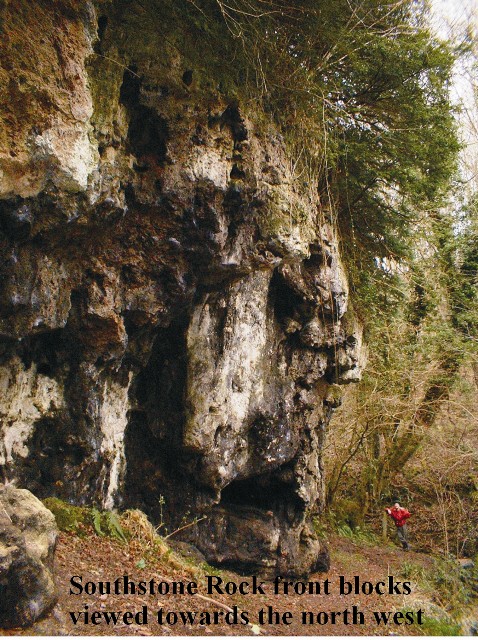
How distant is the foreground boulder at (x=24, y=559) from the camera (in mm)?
3424

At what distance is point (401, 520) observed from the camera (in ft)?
41.3

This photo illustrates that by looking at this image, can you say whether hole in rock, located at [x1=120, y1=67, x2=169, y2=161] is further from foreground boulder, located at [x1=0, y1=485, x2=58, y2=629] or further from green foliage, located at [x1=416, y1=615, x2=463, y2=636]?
green foliage, located at [x1=416, y1=615, x2=463, y2=636]

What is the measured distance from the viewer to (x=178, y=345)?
707cm

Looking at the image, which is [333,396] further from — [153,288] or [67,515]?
[67,515]

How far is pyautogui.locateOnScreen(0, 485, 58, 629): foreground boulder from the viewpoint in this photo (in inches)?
135

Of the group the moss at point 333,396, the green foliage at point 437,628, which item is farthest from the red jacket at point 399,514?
the green foliage at point 437,628

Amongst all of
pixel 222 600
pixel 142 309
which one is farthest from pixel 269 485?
pixel 142 309

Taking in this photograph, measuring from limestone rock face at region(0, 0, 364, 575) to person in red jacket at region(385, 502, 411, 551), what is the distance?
15.0 feet

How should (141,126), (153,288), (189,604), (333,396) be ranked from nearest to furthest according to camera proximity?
(189,604), (141,126), (153,288), (333,396)

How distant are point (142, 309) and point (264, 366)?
8.30ft

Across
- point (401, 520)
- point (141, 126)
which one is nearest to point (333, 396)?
point (401, 520)

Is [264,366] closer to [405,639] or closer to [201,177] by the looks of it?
Result: [201,177]

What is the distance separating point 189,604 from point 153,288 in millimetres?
3328

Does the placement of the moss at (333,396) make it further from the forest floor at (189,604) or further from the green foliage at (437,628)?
the green foliage at (437,628)
